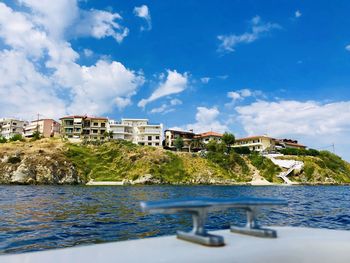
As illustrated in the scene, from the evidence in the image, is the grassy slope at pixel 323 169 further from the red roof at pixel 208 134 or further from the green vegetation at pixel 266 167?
the red roof at pixel 208 134

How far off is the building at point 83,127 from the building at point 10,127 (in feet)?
106

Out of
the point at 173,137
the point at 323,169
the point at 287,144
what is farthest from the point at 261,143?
the point at 173,137

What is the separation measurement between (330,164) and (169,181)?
71518mm

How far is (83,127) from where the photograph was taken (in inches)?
4926

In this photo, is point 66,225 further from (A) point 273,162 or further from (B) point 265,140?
(B) point 265,140

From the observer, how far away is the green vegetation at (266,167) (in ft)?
357

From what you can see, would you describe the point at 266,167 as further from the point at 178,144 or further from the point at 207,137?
the point at 207,137

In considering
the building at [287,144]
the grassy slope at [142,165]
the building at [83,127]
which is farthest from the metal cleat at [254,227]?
the building at [287,144]

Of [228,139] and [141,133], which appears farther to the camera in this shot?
[141,133]

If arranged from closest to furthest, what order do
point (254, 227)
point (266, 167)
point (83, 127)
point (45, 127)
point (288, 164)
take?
point (254, 227), point (266, 167), point (288, 164), point (83, 127), point (45, 127)

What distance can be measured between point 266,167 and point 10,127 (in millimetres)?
112153

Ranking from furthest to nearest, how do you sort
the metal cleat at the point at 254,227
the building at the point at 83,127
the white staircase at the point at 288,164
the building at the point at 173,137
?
the building at the point at 173,137 < the building at the point at 83,127 < the white staircase at the point at 288,164 < the metal cleat at the point at 254,227

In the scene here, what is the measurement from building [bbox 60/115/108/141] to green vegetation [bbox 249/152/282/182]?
5848cm

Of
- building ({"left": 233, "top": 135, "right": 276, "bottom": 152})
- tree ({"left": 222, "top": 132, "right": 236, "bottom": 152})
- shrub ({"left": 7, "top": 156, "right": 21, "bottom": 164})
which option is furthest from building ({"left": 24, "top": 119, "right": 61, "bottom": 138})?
building ({"left": 233, "top": 135, "right": 276, "bottom": 152})
